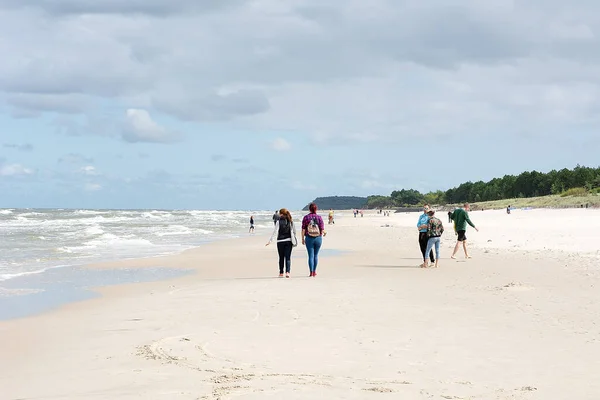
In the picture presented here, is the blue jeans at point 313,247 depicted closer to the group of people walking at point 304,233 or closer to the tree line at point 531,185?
the group of people walking at point 304,233

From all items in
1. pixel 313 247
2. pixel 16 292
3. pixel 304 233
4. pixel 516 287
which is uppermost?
pixel 304 233

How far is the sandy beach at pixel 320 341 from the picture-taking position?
5.65 meters

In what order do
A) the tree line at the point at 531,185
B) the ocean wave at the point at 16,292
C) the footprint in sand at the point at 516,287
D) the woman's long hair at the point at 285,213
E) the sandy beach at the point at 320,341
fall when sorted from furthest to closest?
the tree line at the point at 531,185, the woman's long hair at the point at 285,213, the ocean wave at the point at 16,292, the footprint in sand at the point at 516,287, the sandy beach at the point at 320,341

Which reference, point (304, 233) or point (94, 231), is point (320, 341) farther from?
point (94, 231)

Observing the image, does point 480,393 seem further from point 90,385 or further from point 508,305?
point 508,305

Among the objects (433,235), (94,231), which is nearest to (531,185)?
(94,231)

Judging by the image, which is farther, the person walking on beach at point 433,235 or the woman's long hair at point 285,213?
the person walking on beach at point 433,235

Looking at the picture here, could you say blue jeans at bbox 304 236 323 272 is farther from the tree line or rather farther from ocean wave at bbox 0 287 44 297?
the tree line

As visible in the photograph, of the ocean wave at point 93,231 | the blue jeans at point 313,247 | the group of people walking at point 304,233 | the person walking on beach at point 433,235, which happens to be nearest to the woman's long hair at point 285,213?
the group of people walking at point 304,233

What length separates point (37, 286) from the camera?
47.5 ft

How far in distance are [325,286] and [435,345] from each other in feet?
19.7

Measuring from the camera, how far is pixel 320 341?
24.7 ft

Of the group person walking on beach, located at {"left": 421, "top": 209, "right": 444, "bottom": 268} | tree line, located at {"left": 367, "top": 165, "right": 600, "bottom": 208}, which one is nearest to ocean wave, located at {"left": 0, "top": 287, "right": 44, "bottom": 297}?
person walking on beach, located at {"left": 421, "top": 209, "right": 444, "bottom": 268}

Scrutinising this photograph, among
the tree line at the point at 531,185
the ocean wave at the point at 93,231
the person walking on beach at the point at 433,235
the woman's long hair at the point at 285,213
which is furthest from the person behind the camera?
the tree line at the point at 531,185
